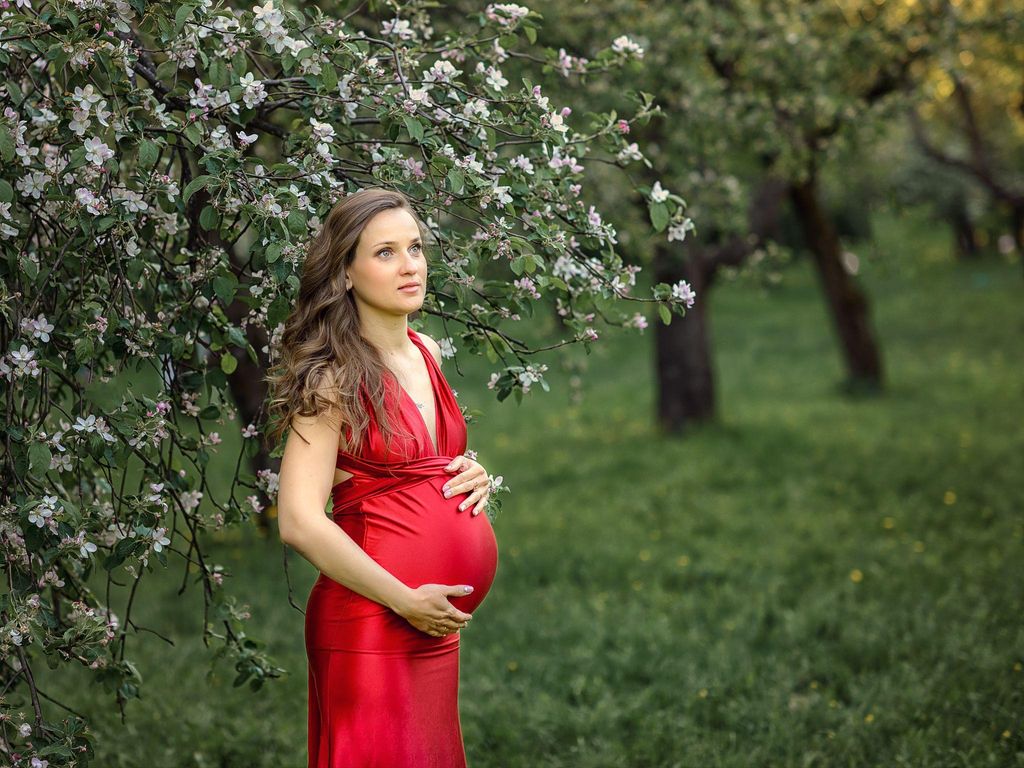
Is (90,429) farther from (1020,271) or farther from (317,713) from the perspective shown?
(1020,271)

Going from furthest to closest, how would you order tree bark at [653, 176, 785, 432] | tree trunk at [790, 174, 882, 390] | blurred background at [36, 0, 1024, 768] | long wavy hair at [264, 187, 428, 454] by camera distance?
tree trunk at [790, 174, 882, 390], tree bark at [653, 176, 785, 432], blurred background at [36, 0, 1024, 768], long wavy hair at [264, 187, 428, 454]

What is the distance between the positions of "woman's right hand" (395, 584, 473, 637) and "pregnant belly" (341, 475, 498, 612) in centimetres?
5

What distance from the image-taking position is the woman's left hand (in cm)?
282

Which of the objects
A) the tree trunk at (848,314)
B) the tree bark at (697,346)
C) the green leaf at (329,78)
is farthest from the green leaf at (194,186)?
the tree trunk at (848,314)

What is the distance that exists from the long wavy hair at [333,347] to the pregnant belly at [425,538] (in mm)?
177

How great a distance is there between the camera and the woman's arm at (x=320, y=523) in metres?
2.61

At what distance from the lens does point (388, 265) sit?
2803 mm

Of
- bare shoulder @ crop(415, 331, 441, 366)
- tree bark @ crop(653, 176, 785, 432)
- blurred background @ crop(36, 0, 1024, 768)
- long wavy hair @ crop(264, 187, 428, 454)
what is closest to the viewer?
long wavy hair @ crop(264, 187, 428, 454)

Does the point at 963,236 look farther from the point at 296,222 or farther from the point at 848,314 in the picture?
the point at 296,222

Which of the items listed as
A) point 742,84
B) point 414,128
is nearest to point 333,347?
point 414,128

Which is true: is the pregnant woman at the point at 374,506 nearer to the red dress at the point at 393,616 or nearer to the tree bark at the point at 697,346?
the red dress at the point at 393,616

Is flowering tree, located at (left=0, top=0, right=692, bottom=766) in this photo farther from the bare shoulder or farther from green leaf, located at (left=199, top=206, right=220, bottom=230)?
the bare shoulder

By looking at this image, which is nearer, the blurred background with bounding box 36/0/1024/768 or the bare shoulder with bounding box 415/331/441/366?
the bare shoulder with bounding box 415/331/441/366

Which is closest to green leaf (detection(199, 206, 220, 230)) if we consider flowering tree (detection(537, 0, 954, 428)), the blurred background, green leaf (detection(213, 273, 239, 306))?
green leaf (detection(213, 273, 239, 306))
